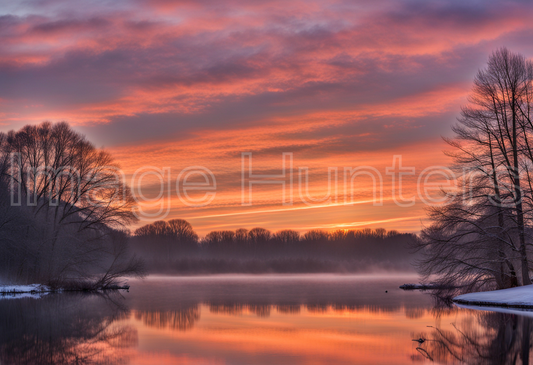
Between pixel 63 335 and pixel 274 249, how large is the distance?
145635 millimetres

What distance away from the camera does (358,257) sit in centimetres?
16100

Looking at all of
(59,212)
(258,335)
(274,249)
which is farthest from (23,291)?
(274,249)

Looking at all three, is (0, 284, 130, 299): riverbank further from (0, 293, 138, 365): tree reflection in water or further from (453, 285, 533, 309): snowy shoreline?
(453, 285, 533, 309): snowy shoreline

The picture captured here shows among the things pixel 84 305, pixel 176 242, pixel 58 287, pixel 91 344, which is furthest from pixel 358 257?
pixel 91 344

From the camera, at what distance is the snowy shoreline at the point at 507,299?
2848 cm

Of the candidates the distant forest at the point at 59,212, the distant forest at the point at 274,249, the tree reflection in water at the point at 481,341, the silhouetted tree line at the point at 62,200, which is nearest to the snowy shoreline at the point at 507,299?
the tree reflection in water at the point at 481,341

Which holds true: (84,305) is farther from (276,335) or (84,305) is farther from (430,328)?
(430,328)

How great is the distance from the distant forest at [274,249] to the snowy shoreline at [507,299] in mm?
97062

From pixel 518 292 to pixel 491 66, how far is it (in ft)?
53.3

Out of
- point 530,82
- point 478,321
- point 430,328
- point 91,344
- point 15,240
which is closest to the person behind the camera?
point 91,344

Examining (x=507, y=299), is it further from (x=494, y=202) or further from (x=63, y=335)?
(x=63, y=335)

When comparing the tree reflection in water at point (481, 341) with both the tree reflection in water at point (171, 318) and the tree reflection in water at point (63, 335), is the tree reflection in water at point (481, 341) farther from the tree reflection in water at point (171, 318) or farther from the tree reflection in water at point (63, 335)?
the tree reflection in water at point (171, 318)

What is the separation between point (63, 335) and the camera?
20484 millimetres

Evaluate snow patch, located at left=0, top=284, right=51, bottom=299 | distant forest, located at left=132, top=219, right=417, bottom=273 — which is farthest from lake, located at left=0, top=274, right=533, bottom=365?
distant forest, located at left=132, top=219, right=417, bottom=273
